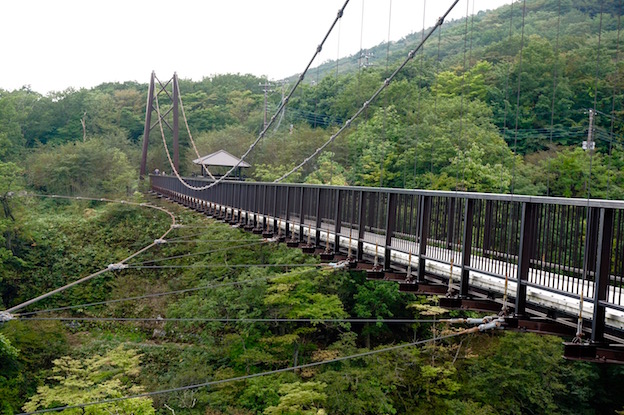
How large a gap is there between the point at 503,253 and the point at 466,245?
327mm

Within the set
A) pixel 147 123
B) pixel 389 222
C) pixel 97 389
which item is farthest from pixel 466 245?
pixel 147 123

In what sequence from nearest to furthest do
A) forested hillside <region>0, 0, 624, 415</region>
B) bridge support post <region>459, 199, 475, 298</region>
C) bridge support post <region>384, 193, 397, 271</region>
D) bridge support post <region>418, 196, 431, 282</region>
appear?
1. bridge support post <region>459, 199, 475, 298</region>
2. bridge support post <region>418, 196, 431, 282</region>
3. bridge support post <region>384, 193, 397, 271</region>
4. forested hillside <region>0, 0, 624, 415</region>

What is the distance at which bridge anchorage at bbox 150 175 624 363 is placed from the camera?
4.20 m

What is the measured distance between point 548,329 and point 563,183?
14510 millimetres

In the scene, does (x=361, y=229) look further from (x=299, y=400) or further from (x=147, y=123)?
(x=147, y=123)

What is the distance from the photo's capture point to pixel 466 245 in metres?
5.69

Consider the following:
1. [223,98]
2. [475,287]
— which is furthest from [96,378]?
[223,98]

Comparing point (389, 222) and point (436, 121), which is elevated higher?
point (436, 121)

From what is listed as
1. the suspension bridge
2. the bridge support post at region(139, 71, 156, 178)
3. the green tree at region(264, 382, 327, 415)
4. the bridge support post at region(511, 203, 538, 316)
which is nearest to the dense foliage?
the green tree at region(264, 382, 327, 415)

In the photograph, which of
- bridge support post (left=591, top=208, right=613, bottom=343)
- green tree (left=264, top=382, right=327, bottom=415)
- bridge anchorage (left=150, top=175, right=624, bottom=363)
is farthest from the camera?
green tree (left=264, top=382, right=327, bottom=415)

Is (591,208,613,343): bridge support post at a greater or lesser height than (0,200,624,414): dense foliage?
greater

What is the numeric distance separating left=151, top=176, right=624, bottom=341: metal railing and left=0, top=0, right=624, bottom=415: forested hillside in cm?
100

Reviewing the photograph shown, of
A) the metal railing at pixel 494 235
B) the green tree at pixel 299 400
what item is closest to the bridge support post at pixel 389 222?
the metal railing at pixel 494 235

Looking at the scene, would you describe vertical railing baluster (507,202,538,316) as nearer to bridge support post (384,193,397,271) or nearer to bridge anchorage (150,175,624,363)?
bridge anchorage (150,175,624,363)
